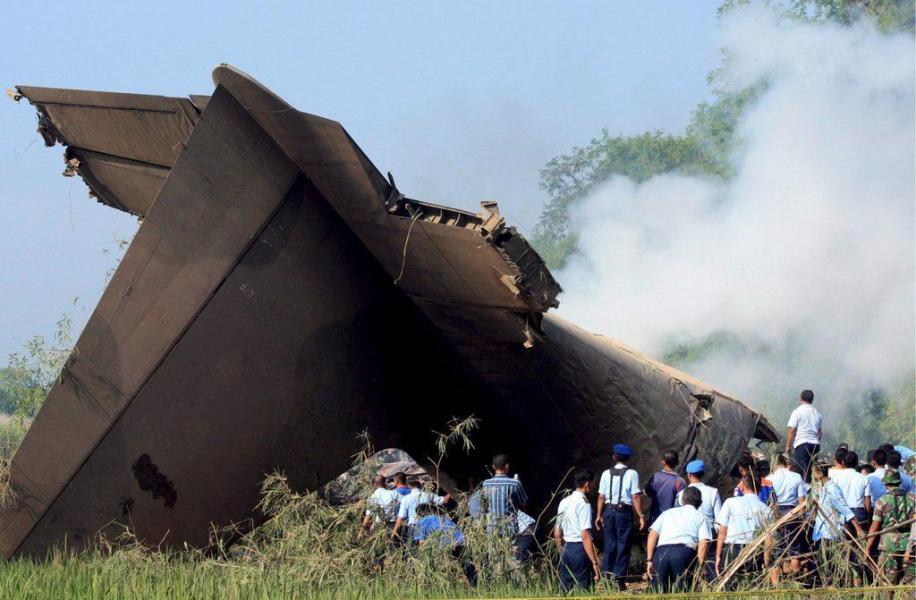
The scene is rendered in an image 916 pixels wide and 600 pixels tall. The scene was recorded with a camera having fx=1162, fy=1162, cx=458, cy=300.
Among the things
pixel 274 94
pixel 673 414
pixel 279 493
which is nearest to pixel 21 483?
pixel 279 493

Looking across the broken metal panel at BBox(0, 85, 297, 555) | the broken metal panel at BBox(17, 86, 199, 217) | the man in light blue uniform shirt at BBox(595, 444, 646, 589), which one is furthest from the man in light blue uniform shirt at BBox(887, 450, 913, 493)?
the broken metal panel at BBox(17, 86, 199, 217)

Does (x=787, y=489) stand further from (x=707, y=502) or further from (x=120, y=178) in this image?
(x=120, y=178)

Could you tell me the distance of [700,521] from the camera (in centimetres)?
907

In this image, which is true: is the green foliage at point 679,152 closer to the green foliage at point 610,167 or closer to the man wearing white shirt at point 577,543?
the green foliage at point 610,167

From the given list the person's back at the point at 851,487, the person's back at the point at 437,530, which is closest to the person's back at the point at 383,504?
the person's back at the point at 437,530

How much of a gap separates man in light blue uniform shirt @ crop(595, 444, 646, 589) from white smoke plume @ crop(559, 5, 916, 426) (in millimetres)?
14211

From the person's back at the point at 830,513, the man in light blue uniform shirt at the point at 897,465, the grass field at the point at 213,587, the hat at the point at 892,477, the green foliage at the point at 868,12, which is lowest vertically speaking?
the grass field at the point at 213,587

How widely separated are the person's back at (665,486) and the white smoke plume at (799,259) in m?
13.7

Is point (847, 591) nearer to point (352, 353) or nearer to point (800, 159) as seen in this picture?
point (352, 353)

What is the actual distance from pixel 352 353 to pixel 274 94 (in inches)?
110

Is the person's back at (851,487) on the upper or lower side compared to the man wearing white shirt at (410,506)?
upper

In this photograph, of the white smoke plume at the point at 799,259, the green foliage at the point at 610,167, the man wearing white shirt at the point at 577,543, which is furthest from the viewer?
the green foliage at the point at 610,167

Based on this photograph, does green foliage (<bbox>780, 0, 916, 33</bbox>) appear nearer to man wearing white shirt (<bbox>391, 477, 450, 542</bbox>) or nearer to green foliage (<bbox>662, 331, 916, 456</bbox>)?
green foliage (<bbox>662, 331, 916, 456</bbox>)

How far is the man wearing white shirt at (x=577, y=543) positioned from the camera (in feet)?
30.9
